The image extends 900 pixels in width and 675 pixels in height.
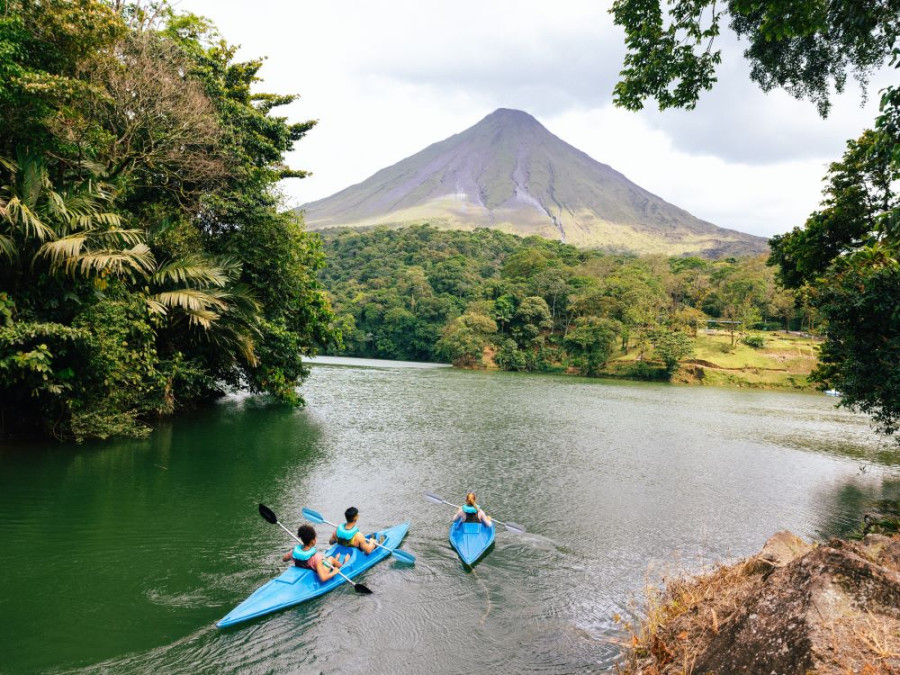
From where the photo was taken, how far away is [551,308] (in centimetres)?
6850

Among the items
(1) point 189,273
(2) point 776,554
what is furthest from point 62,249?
(2) point 776,554

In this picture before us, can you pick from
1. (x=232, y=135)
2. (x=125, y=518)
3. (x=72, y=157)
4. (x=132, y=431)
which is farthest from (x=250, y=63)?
(x=125, y=518)

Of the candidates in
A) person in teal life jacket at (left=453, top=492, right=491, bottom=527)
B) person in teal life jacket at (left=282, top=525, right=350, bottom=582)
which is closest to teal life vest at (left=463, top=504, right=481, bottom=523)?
person in teal life jacket at (left=453, top=492, right=491, bottom=527)

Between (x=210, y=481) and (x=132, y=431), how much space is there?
3.89m

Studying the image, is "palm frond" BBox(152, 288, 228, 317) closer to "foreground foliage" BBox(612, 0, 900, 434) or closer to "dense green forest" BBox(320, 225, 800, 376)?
"foreground foliage" BBox(612, 0, 900, 434)

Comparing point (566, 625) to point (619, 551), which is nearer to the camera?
point (566, 625)

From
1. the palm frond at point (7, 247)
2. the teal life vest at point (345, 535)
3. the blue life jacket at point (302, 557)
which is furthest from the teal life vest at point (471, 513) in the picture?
the palm frond at point (7, 247)

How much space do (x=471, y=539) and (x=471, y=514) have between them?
0.54 m

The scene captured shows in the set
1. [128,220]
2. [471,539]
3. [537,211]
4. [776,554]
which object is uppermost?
[537,211]

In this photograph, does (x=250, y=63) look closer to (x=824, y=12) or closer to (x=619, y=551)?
(x=824, y=12)

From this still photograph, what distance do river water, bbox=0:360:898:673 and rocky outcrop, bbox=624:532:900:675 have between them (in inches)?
77.2

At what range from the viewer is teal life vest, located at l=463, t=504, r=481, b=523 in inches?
384

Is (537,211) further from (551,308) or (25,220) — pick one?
(25,220)

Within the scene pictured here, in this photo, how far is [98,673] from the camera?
17.5ft
